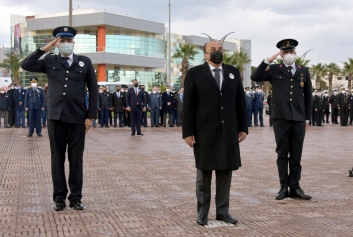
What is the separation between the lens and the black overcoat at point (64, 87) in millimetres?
6848

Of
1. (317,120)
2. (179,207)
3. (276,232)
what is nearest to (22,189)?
(179,207)

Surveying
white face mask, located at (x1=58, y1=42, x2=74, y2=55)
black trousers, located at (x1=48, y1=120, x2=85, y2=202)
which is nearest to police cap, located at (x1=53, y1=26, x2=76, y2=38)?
white face mask, located at (x1=58, y1=42, x2=74, y2=55)

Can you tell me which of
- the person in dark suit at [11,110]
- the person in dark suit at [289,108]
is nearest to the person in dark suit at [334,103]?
the person in dark suit at [11,110]

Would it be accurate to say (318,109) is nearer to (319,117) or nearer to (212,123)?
(319,117)

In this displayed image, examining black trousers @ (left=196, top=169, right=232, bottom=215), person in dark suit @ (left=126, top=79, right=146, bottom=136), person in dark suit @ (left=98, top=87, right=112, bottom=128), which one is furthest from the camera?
person in dark suit @ (left=98, top=87, right=112, bottom=128)

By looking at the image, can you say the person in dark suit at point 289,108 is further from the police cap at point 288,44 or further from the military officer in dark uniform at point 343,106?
the military officer in dark uniform at point 343,106

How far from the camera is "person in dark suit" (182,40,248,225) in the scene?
606 centimetres

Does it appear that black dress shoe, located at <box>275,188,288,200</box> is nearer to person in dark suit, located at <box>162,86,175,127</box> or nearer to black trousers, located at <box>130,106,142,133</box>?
black trousers, located at <box>130,106,142,133</box>

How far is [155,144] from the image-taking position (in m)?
16.8

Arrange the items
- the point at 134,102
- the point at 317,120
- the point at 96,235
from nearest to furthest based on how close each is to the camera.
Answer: the point at 96,235
the point at 134,102
the point at 317,120

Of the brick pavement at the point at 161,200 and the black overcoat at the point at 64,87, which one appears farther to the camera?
the black overcoat at the point at 64,87

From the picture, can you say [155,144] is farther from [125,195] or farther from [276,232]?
[276,232]

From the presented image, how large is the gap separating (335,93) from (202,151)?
27.8 meters

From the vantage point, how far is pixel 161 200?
7.52 metres
